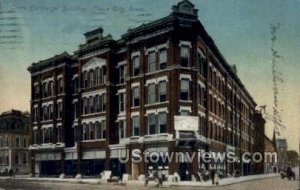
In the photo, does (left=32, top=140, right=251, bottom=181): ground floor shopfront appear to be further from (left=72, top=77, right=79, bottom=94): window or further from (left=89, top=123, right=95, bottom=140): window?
(left=72, top=77, right=79, bottom=94): window

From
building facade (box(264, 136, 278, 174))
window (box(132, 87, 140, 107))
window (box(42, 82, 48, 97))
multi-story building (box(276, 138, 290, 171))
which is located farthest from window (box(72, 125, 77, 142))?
multi-story building (box(276, 138, 290, 171))

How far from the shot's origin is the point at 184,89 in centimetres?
889

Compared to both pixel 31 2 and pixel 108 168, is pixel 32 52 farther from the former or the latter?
pixel 108 168

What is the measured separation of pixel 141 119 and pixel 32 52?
1646 millimetres

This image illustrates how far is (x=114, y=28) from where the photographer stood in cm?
823

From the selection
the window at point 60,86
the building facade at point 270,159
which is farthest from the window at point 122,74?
the building facade at point 270,159

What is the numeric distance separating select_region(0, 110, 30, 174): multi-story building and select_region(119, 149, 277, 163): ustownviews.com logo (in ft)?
4.56

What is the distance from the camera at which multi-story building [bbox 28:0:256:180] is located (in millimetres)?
8477

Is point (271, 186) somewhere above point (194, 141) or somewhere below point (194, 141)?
below

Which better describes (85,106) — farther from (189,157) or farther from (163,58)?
(189,157)

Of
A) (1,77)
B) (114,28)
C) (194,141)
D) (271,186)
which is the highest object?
(114,28)

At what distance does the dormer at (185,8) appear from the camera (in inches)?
Result: 315

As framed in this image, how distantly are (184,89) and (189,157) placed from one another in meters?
0.94

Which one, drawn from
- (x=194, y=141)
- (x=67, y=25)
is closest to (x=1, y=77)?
(x=67, y=25)
